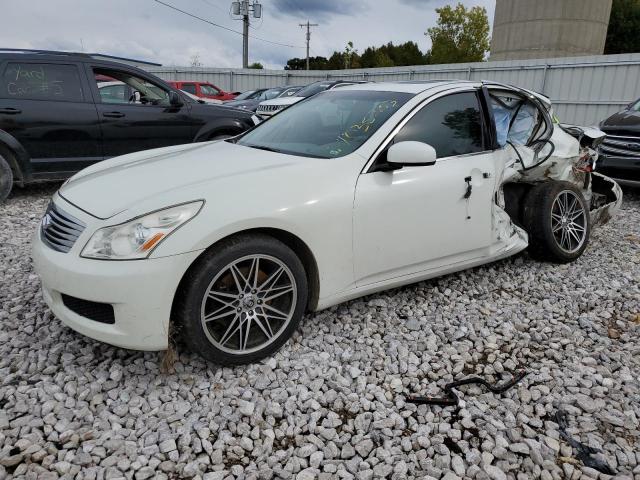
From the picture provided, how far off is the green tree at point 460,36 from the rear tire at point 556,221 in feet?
134

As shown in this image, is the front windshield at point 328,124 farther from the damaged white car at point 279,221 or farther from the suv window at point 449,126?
the suv window at point 449,126

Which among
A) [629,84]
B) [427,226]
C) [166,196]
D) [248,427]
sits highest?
[629,84]

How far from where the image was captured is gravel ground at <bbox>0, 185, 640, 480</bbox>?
7.14ft

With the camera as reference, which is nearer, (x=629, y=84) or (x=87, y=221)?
(x=87, y=221)

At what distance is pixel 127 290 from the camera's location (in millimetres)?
2385

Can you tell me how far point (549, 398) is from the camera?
2623mm

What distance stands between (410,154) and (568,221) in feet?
7.55

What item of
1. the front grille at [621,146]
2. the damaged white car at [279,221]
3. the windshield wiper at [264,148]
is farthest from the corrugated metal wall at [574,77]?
the windshield wiper at [264,148]

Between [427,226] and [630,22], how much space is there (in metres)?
45.1

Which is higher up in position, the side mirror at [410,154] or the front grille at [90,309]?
the side mirror at [410,154]

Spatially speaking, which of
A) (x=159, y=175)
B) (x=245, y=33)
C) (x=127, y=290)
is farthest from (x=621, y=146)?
(x=245, y=33)

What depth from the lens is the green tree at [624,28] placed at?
3819 cm

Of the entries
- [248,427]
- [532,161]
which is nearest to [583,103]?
[532,161]

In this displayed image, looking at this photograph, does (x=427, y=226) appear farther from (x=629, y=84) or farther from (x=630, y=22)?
(x=630, y=22)
